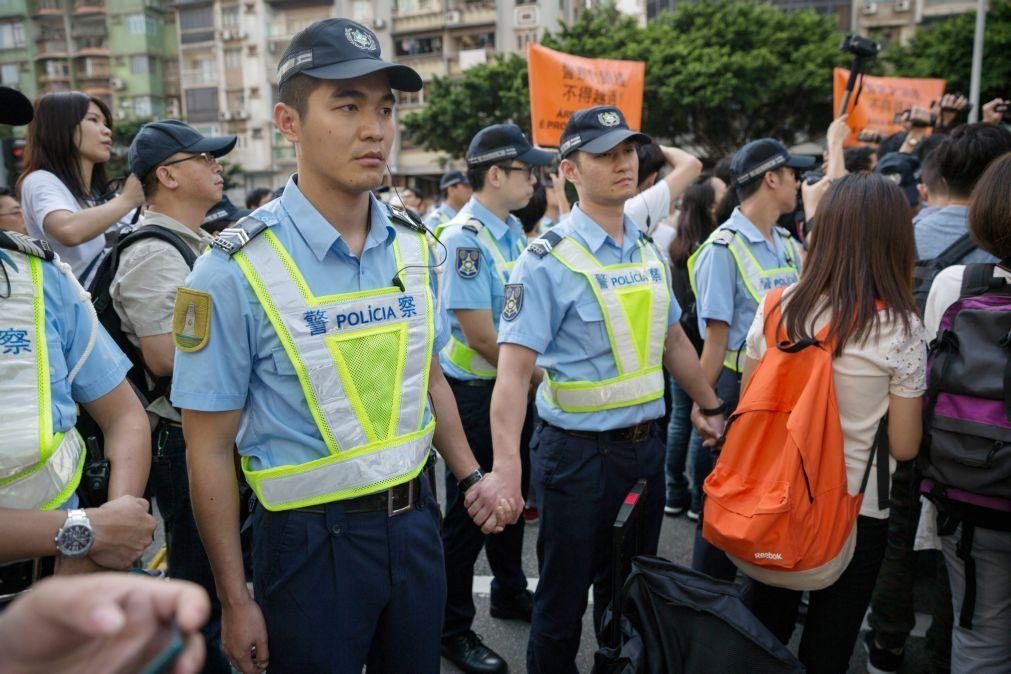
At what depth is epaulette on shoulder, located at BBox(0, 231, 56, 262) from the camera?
1.62 metres

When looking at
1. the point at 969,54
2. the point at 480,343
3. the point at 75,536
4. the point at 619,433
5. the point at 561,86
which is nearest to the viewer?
the point at 75,536

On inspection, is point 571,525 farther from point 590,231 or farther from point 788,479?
point 590,231

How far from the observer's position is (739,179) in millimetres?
3631

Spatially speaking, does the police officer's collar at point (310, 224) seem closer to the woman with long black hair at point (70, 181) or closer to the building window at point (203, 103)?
the woman with long black hair at point (70, 181)

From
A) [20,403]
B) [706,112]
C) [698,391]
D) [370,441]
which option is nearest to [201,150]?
[20,403]

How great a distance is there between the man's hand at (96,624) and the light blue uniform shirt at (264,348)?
105 centimetres

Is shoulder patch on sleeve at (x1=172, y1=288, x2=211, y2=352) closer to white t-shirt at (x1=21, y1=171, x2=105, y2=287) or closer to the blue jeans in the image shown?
white t-shirt at (x1=21, y1=171, x2=105, y2=287)

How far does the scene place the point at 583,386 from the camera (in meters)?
2.52

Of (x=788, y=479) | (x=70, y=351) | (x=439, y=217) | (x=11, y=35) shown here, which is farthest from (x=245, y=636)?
(x=11, y=35)

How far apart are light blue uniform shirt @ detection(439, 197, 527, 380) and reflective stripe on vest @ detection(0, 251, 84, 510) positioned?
6.10 feet

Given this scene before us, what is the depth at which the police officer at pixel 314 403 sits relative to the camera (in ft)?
5.35

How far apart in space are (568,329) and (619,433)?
16.1 inches

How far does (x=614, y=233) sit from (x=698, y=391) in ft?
2.43

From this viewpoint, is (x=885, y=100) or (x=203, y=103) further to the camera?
(x=203, y=103)
